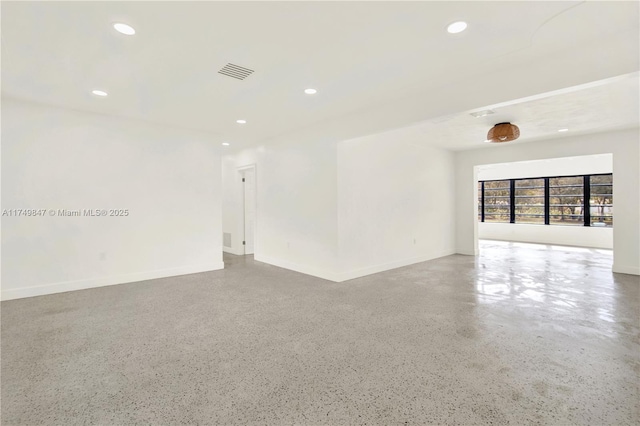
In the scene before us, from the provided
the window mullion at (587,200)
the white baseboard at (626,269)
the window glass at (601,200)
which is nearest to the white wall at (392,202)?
the white baseboard at (626,269)

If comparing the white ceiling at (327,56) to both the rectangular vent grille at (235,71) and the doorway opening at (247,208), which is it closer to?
the rectangular vent grille at (235,71)

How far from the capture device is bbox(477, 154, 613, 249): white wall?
322 inches

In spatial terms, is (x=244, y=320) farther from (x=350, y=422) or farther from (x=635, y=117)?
(x=635, y=117)

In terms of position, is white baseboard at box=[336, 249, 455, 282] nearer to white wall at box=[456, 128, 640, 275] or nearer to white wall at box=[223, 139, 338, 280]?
white wall at box=[223, 139, 338, 280]

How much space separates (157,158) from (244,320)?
11.1 feet

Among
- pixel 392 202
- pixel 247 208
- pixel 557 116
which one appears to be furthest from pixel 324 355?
pixel 247 208

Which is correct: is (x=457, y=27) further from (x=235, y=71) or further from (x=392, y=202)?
(x=392, y=202)

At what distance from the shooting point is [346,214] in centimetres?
492

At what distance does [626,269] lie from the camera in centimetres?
529

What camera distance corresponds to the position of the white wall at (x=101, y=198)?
403 cm

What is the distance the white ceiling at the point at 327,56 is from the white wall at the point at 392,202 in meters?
1.10

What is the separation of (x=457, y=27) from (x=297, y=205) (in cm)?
378

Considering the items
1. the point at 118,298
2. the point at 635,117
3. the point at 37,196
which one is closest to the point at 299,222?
the point at 118,298

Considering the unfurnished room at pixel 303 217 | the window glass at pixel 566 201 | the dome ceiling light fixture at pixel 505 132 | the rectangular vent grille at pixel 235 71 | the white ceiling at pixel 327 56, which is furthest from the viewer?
the window glass at pixel 566 201
